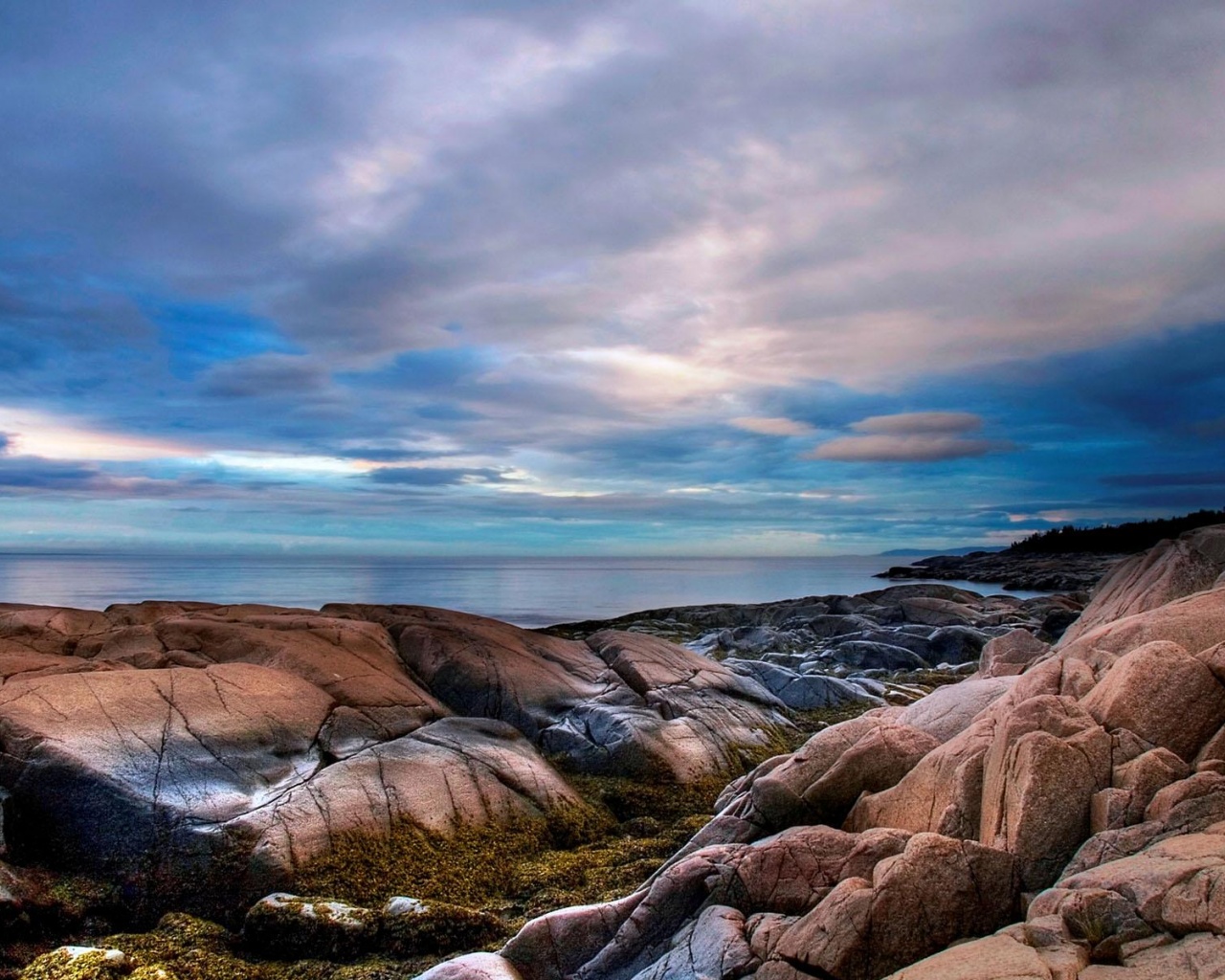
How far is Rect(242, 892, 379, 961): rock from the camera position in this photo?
9.30 metres

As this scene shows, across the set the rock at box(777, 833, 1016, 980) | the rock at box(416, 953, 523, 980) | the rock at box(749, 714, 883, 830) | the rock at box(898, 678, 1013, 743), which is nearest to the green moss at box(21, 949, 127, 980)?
the rock at box(416, 953, 523, 980)

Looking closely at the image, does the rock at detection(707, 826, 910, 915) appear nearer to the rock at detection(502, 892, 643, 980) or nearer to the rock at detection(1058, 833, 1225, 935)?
the rock at detection(502, 892, 643, 980)

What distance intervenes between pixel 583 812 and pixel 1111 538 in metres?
132

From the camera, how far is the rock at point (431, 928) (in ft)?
30.9

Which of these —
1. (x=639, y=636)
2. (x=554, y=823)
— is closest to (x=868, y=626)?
(x=639, y=636)

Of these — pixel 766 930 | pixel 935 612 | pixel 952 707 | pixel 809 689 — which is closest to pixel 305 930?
pixel 766 930

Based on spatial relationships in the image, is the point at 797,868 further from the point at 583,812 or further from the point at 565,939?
the point at 583,812

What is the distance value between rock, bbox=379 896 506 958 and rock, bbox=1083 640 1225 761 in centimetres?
714

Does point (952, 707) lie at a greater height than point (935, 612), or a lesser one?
greater

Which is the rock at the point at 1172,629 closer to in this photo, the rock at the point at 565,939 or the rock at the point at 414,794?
the rock at the point at 565,939

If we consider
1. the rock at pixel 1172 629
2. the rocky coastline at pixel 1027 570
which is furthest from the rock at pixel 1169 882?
the rocky coastline at pixel 1027 570

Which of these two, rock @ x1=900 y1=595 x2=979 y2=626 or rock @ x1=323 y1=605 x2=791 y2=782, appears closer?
rock @ x1=323 y1=605 x2=791 y2=782

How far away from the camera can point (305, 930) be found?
30.8 ft

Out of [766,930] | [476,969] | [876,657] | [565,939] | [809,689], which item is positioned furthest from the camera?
[876,657]
